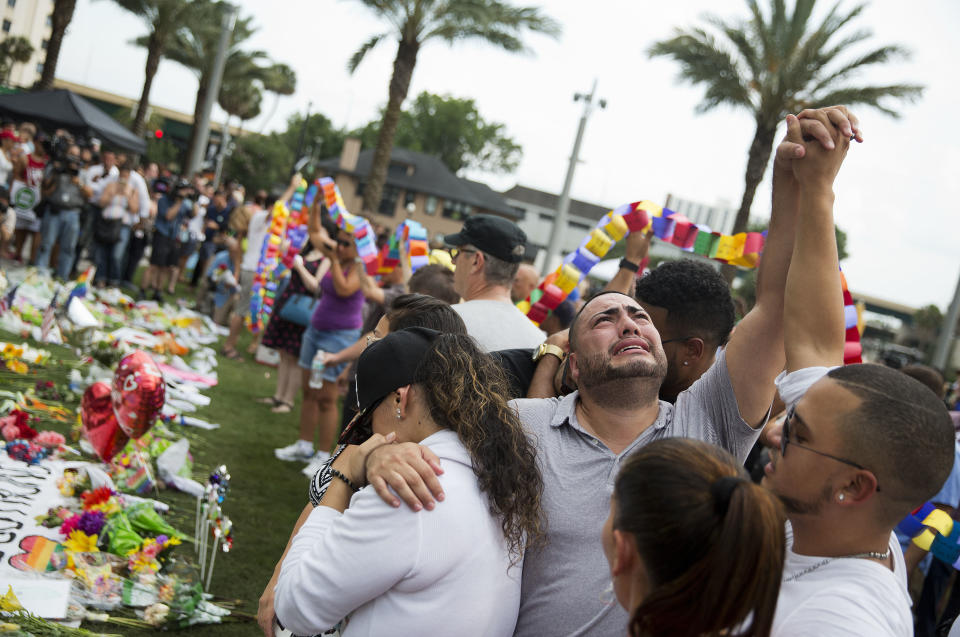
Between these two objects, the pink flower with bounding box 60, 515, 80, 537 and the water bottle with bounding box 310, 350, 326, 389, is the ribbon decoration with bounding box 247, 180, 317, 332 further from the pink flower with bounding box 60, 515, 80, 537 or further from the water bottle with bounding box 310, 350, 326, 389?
the pink flower with bounding box 60, 515, 80, 537

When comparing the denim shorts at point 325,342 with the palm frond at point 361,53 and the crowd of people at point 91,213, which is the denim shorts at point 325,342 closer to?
the crowd of people at point 91,213

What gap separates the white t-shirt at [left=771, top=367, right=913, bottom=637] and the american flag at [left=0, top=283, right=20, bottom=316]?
24.2ft

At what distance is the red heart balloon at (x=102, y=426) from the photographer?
14.0 feet

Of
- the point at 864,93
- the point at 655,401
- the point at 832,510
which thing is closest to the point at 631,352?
the point at 655,401

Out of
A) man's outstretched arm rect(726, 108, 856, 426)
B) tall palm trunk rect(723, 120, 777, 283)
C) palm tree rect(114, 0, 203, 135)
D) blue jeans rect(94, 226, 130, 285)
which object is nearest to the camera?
man's outstretched arm rect(726, 108, 856, 426)

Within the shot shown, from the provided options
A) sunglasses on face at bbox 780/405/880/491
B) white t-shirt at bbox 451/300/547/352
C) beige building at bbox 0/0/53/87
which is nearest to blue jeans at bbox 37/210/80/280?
white t-shirt at bbox 451/300/547/352

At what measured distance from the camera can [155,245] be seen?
38.3ft

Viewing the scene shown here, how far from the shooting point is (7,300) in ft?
23.8

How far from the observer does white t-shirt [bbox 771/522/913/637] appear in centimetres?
139

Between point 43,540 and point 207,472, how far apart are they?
181 cm

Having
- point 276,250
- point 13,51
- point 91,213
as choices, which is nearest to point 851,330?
point 276,250

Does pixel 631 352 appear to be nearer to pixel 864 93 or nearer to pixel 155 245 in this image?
pixel 155 245

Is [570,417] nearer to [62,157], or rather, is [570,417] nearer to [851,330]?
[851,330]

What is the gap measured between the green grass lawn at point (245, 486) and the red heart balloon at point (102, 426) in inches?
16.9
